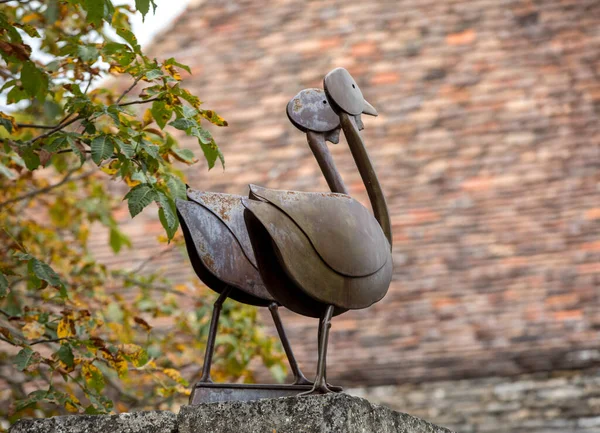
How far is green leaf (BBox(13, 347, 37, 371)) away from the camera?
3.84 metres

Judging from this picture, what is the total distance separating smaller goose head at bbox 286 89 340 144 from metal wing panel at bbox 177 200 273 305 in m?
0.39

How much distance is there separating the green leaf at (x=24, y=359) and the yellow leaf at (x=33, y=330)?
36 cm

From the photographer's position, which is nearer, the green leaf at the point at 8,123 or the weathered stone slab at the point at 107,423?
the weathered stone slab at the point at 107,423

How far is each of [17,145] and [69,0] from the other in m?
0.60

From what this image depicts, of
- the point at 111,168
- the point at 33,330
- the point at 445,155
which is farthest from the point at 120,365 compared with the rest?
the point at 445,155

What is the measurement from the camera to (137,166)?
3.97m

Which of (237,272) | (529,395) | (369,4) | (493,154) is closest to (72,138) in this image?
(237,272)

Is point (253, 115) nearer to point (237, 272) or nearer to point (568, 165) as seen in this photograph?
point (568, 165)

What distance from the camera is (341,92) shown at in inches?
130

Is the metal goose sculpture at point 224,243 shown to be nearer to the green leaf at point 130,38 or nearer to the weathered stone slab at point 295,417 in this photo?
the weathered stone slab at point 295,417

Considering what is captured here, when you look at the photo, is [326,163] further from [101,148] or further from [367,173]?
[101,148]

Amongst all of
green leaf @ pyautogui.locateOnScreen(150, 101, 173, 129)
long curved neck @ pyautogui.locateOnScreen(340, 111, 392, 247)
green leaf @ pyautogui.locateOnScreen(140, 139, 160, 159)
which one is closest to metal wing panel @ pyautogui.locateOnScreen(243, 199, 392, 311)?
long curved neck @ pyautogui.locateOnScreen(340, 111, 392, 247)

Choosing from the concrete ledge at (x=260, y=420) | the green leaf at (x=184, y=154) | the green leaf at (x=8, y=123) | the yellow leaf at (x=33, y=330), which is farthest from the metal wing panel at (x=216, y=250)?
the yellow leaf at (x=33, y=330)

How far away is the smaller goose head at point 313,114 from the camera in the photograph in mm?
3363
